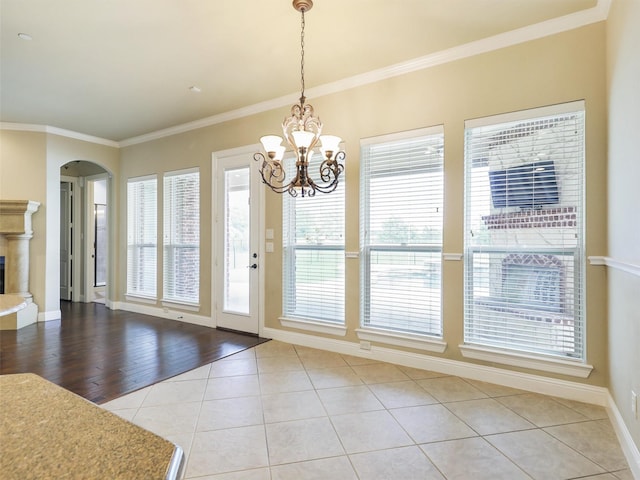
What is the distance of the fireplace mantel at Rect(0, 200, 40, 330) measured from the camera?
4781 millimetres

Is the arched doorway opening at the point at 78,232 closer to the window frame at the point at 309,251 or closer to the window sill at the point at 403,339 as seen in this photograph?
the window frame at the point at 309,251

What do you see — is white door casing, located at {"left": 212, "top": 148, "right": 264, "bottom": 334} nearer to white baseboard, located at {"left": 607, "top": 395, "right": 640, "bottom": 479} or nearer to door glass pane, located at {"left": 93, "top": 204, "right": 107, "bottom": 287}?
white baseboard, located at {"left": 607, "top": 395, "right": 640, "bottom": 479}

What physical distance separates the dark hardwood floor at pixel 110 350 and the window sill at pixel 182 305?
0.76 ft

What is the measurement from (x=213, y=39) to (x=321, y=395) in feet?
10.2

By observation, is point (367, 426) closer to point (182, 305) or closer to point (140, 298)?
point (182, 305)

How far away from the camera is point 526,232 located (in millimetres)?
2834

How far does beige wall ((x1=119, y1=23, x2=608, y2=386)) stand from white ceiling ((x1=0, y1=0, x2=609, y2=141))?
0.73ft

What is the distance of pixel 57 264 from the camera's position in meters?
5.36

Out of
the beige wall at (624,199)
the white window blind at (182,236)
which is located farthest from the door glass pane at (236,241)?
the beige wall at (624,199)

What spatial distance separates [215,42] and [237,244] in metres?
2.43

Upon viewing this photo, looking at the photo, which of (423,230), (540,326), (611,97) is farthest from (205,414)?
(611,97)

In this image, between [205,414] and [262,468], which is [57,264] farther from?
[262,468]

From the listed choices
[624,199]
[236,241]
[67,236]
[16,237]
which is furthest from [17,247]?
[624,199]

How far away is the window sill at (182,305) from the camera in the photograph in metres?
5.03
